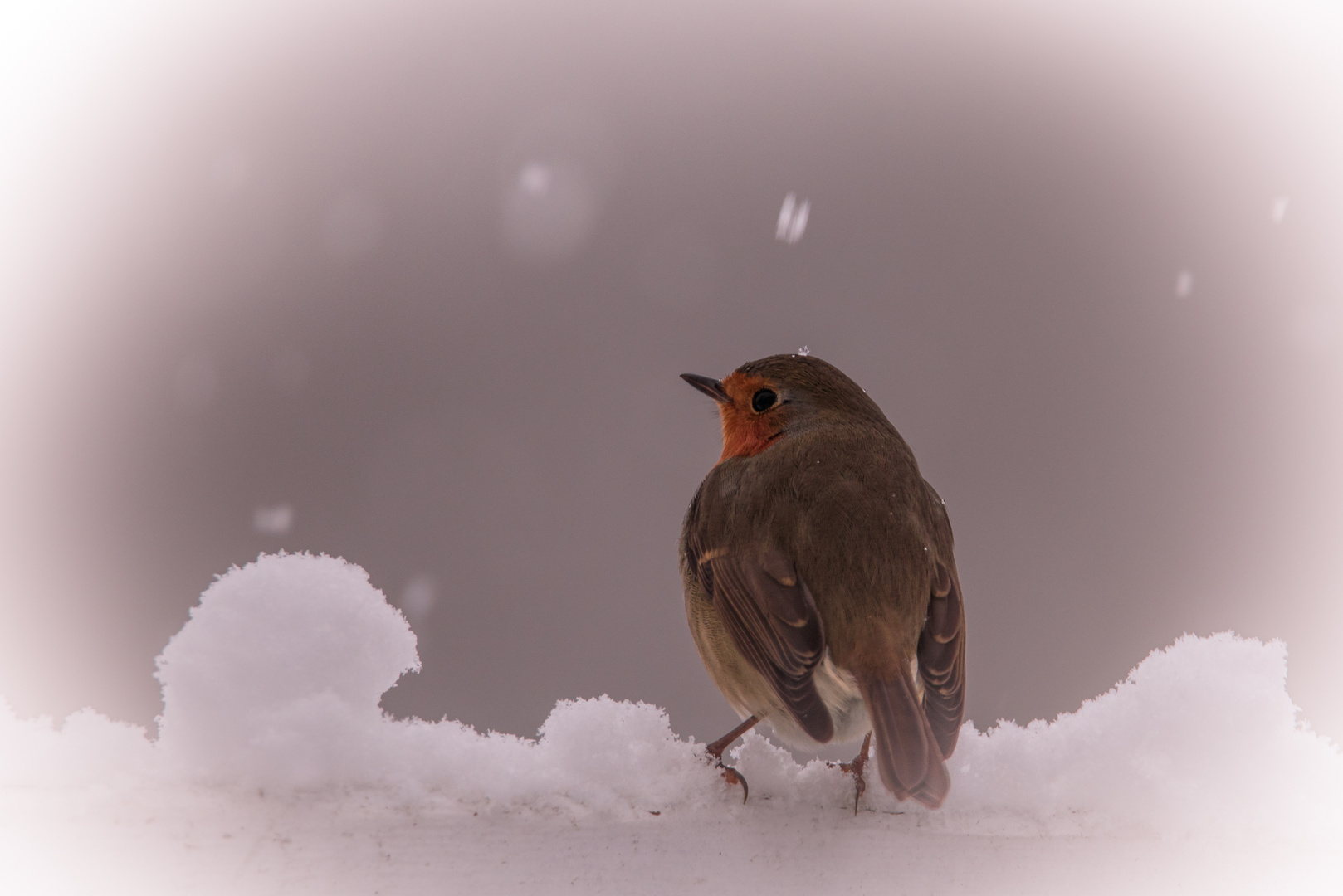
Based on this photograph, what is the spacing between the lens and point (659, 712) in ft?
5.37

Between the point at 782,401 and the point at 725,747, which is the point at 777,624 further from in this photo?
the point at 782,401

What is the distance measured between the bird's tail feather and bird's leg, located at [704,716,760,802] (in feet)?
0.86

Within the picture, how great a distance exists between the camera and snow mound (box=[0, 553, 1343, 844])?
1299 millimetres

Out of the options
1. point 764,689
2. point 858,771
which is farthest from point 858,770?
point 764,689

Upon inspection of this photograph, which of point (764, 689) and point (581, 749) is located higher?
point (764, 689)

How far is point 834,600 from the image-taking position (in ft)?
6.48

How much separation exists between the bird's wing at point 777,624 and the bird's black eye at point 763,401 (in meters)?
0.63

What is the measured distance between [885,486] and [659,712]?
36.8 inches

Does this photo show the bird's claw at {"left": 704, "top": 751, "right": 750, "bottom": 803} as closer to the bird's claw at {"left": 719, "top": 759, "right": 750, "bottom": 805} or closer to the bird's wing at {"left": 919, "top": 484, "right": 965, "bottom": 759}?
the bird's claw at {"left": 719, "top": 759, "right": 750, "bottom": 805}

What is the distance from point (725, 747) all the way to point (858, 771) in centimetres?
31

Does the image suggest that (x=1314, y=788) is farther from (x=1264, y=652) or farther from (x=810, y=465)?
(x=810, y=465)

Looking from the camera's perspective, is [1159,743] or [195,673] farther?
[1159,743]

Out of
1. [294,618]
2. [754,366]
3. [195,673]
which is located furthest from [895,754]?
[754,366]

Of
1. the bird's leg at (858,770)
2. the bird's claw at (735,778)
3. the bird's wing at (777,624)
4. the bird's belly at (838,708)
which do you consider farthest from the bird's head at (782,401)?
the bird's claw at (735,778)
